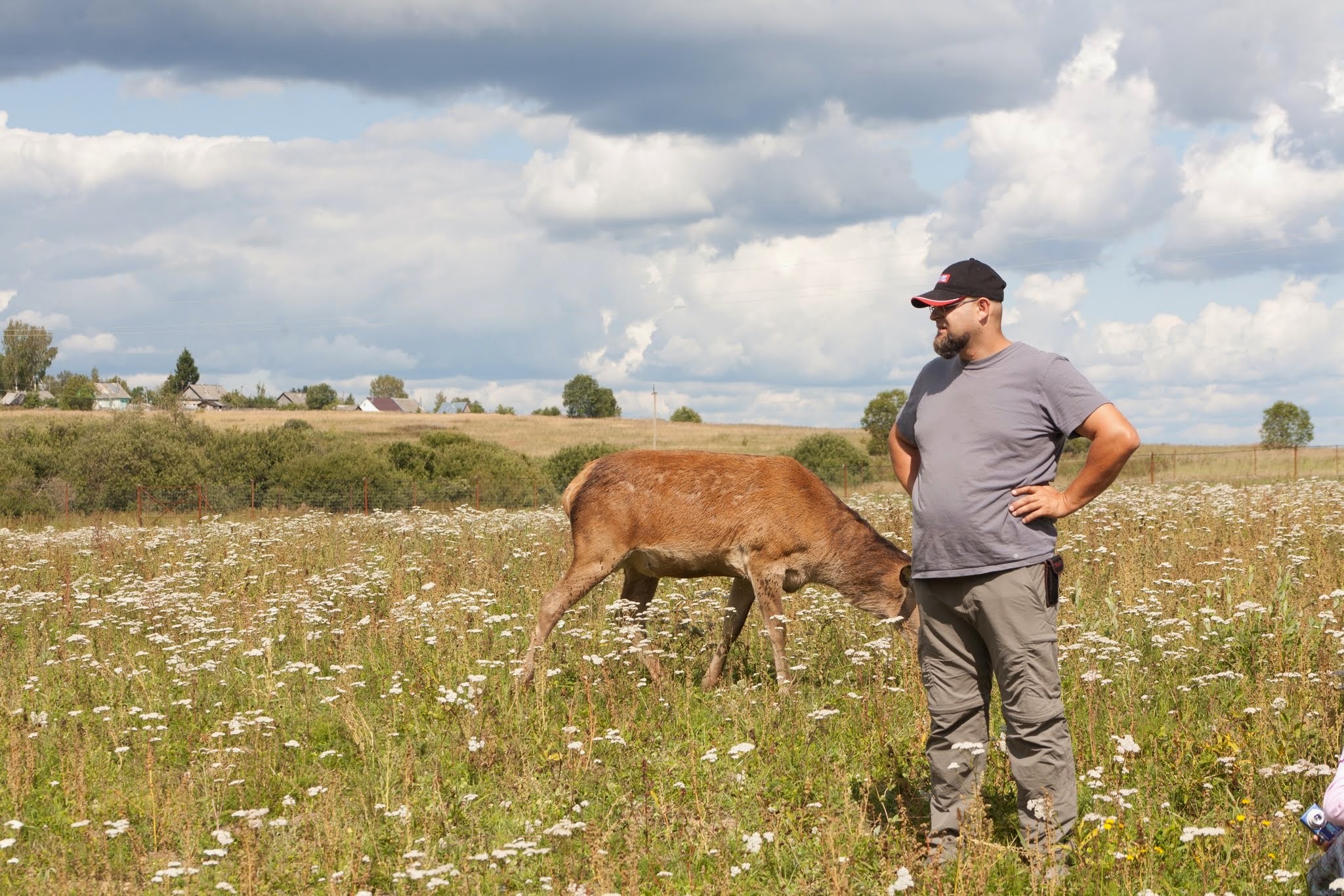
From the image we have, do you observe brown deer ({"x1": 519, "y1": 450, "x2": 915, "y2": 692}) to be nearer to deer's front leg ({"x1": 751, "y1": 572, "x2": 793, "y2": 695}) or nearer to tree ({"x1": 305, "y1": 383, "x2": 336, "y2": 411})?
deer's front leg ({"x1": 751, "y1": 572, "x2": 793, "y2": 695})

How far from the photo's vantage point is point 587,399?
108 metres

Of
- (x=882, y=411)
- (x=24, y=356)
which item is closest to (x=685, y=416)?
(x=882, y=411)

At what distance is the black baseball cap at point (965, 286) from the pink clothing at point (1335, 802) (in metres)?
2.10

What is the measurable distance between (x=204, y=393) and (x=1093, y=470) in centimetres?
13780

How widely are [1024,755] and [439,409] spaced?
372ft

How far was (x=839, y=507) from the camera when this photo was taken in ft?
26.8

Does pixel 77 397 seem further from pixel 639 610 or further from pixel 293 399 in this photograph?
pixel 639 610

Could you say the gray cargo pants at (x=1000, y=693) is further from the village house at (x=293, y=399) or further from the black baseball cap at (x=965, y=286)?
the village house at (x=293, y=399)

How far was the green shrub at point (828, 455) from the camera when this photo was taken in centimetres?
3794

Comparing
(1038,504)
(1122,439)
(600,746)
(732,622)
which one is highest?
(1122,439)

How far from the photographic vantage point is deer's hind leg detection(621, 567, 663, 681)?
7029 millimetres

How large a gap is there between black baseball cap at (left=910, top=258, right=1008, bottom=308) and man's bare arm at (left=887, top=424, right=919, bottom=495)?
764 millimetres

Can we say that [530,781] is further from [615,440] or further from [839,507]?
[615,440]

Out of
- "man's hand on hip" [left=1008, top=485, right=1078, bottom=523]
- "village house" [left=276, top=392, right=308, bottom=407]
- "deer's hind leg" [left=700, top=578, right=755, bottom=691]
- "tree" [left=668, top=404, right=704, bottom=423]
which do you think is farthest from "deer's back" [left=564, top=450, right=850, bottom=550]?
"village house" [left=276, top=392, right=308, bottom=407]
